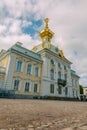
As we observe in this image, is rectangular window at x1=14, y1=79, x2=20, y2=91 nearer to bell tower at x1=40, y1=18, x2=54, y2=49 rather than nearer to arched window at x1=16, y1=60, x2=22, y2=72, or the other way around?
arched window at x1=16, y1=60, x2=22, y2=72

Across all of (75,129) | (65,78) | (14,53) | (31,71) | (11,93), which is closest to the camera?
(75,129)

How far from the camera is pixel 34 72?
1025 inches

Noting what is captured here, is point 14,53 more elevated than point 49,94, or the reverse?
point 14,53

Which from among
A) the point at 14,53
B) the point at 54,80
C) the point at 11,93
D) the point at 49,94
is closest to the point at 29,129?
the point at 11,93

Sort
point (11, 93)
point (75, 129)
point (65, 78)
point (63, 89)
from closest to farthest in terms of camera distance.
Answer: point (75, 129)
point (11, 93)
point (63, 89)
point (65, 78)

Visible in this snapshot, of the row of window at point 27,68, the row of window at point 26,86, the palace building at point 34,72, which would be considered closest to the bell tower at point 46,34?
the palace building at point 34,72

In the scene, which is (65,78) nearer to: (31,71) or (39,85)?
(39,85)

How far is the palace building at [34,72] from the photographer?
21.9 m

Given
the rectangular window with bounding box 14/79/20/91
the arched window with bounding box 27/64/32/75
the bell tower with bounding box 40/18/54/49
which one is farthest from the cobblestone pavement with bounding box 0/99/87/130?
the bell tower with bounding box 40/18/54/49

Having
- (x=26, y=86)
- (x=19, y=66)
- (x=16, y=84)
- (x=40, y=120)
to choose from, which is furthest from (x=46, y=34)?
(x=40, y=120)

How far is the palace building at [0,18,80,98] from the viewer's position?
2188cm

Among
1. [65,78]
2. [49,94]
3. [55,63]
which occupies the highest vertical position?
[55,63]

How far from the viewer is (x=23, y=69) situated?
23.9 metres

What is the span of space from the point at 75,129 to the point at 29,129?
1086 mm
